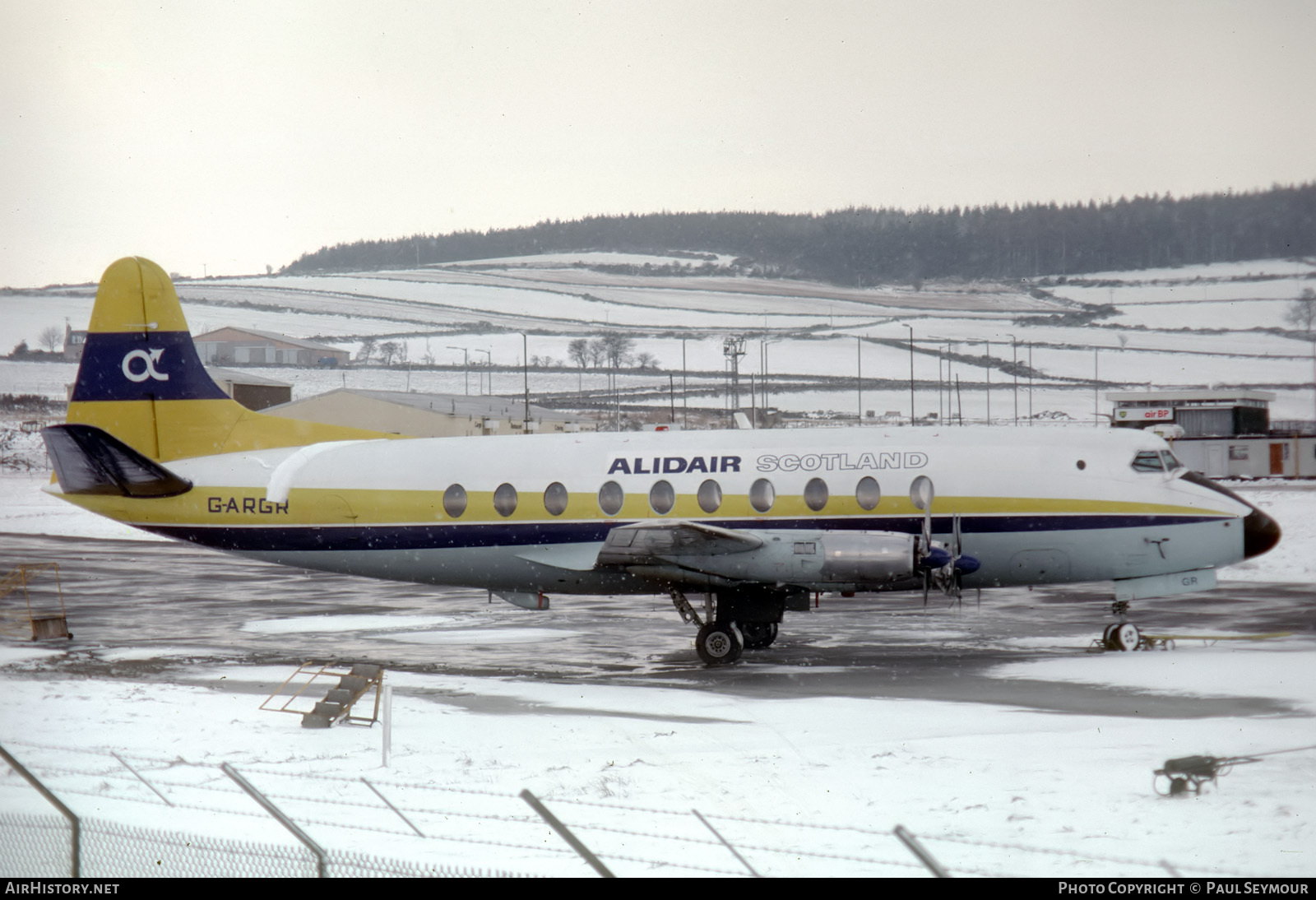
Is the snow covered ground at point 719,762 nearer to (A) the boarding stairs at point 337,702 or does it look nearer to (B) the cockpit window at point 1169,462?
(A) the boarding stairs at point 337,702

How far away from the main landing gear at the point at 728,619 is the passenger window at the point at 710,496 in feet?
5.47

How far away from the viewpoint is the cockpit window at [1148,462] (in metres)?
20.4

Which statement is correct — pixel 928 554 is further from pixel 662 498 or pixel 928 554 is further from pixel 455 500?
pixel 455 500

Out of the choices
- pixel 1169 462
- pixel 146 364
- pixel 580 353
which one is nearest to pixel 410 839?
pixel 146 364

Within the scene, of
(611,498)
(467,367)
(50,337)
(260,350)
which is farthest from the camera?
(467,367)

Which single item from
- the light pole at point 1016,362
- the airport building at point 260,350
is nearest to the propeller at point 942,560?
the light pole at point 1016,362

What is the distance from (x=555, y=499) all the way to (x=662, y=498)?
2.18 metres

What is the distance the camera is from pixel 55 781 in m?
11.6

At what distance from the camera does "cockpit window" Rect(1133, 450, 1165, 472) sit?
2038cm

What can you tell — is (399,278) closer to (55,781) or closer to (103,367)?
(103,367)

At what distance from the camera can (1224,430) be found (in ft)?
98.7

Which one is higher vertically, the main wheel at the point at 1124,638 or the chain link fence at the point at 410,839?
the chain link fence at the point at 410,839

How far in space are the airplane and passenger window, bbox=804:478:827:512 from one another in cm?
3

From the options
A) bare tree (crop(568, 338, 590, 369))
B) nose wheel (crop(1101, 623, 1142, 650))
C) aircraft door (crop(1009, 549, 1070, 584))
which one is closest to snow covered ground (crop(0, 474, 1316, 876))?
nose wheel (crop(1101, 623, 1142, 650))
